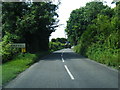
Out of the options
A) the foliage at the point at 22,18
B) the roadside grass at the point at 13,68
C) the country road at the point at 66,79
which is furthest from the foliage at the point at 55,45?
the country road at the point at 66,79

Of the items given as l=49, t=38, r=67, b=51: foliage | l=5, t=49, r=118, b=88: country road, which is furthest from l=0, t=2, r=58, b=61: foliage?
l=49, t=38, r=67, b=51: foliage

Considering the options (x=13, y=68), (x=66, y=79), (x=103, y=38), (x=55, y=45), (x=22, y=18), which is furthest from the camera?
(x=55, y=45)

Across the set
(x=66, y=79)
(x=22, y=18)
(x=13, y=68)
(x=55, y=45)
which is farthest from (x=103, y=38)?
(x=55, y=45)

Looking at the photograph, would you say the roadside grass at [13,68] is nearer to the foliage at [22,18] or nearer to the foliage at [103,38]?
the foliage at [22,18]

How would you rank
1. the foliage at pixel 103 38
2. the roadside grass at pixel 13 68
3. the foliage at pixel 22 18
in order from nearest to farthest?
the roadside grass at pixel 13 68 → the foliage at pixel 103 38 → the foliage at pixel 22 18

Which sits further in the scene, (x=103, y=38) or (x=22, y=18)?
(x=22, y=18)

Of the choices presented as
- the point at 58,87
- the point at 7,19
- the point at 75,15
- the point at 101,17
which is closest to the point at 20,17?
the point at 7,19

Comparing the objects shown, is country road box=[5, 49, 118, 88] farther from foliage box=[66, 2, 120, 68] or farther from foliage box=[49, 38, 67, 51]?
foliage box=[49, 38, 67, 51]

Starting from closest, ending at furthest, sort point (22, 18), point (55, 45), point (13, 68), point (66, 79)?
point (66, 79) → point (13, 68) → point (22, 18) → point (55, 45)

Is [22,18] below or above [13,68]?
above

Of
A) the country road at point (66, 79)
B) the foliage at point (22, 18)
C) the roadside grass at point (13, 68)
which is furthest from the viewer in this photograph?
the foliage at point (22, 18)

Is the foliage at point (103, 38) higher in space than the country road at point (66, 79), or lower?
higher

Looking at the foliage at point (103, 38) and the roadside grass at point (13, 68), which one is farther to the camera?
the foliage at point (103, 38)

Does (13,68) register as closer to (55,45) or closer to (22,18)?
(22,18)
